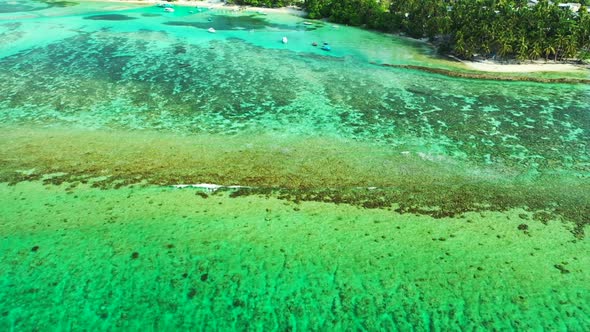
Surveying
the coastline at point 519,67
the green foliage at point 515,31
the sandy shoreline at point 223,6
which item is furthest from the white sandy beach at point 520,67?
the sandy shoreline at point 223,6

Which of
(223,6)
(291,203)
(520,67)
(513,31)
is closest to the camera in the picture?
(291,203)

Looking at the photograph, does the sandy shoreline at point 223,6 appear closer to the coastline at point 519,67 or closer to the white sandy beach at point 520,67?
the coastline at point 519,67

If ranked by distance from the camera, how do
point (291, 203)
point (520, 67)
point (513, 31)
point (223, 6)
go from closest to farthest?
point (291, 203) → point (520, 67) → point (513, 31) → point (223, 6)

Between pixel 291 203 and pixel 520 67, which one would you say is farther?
pixel 520 67

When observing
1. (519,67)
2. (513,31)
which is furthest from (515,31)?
(519,67)

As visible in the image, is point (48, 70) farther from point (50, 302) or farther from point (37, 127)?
point (50, 302)

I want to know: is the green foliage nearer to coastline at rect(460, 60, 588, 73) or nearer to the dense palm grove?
the dense palm grove

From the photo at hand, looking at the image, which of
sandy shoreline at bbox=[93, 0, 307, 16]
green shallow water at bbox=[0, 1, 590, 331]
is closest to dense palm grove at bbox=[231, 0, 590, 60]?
green shallow water at bbox=[0, 1, 590, 331]

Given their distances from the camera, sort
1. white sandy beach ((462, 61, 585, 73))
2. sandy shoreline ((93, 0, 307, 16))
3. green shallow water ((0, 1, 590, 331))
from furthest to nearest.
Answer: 1. sandy shoreline ((93, 0, 307, 16))
2. white sandy beach ((462, 61, 585, 73))
3. green shallow water ((0, 1, 590, 331))

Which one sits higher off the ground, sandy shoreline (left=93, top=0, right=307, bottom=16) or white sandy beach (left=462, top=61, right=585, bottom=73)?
sandy shoreline (left=93, top=0, right=307, bottom=16)

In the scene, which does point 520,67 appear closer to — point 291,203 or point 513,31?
point 513,31
